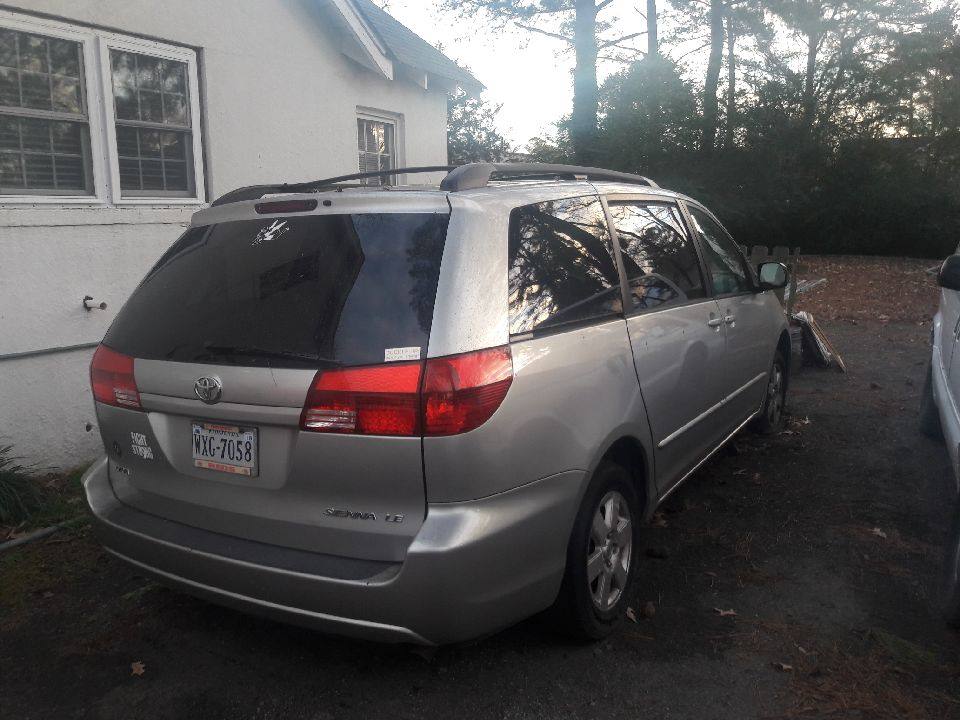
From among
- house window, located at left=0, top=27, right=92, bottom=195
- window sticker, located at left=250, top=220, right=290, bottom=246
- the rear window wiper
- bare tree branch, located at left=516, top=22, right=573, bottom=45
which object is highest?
bare tree branch, located at left=516, top=22, right=573, bottom=45

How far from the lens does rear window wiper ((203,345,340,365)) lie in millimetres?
2717

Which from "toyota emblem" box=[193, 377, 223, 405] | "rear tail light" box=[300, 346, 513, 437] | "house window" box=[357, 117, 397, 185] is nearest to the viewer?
"rear tail light" box=[300, 346, 513, 437]

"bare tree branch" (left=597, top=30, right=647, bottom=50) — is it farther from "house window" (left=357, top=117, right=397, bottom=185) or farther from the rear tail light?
the rear tail light

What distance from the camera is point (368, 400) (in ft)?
8.70

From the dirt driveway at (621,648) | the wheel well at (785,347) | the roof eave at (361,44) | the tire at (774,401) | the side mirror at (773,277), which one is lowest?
the dirt driveway at (621,648)

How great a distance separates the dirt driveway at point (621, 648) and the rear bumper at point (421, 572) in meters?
0.42

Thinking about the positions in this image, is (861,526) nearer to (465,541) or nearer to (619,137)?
(465,541)

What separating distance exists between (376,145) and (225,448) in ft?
24.8

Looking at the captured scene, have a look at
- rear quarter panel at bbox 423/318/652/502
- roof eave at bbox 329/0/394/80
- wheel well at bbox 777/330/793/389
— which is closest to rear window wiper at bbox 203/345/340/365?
rear quarter panel at bbox 423/318/652/502

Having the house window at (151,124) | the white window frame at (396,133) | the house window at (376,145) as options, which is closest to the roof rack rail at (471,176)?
the house window at (151,124)

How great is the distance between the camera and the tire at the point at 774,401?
612cm

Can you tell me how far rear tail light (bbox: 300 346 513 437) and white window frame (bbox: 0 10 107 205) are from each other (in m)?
4.15

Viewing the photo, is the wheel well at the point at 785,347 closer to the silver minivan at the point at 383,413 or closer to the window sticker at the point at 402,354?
the silver minivan at the point at 383,413

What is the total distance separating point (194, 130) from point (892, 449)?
6.05 metres
